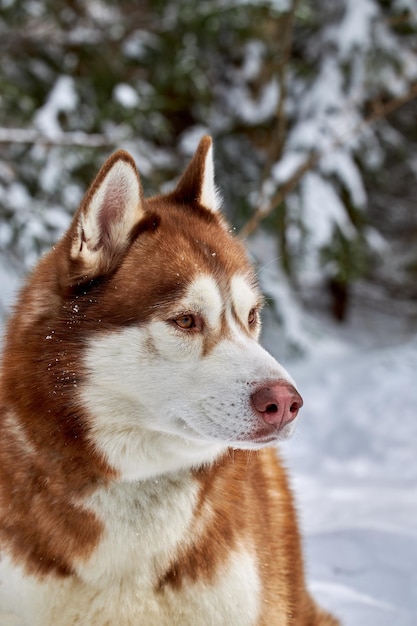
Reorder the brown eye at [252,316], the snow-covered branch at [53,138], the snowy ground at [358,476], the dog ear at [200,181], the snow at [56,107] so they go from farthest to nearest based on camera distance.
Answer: the snow at [56,107] < the snow-covered branch at [53,138] < the snowy ground at [358,476] < the dog ear at [200,181] < the brown eye at [252,316]

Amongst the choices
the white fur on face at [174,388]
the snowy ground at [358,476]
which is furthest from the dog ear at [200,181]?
the snowy ground at [358,476]

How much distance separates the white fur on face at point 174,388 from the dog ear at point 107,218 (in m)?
0.24

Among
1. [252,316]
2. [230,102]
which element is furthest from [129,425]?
[230,102]

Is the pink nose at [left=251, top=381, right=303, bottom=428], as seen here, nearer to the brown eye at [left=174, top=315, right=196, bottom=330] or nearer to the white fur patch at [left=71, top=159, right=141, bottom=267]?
the brown eye at [left=174, top=315, right=196, bottom=330]

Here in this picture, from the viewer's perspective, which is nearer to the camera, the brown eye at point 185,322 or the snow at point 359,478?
the brown eye at point 185,322

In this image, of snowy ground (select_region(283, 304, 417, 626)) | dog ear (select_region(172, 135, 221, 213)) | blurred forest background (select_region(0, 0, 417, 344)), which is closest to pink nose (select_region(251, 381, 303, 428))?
snowy ground (select_region(283, 304, 417, 626))

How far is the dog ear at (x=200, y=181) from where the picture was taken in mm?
2689

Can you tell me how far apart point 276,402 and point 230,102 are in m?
8.45

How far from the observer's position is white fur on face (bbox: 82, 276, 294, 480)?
6.97ft

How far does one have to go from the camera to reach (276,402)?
2.07 metres

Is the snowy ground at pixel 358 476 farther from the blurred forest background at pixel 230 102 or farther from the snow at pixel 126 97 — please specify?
the snow at pixel 126 97

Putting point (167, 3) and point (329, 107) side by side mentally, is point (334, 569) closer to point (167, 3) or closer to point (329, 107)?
point (329, 107)

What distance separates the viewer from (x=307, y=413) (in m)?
7.69

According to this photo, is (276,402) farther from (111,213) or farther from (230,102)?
(230,102)
